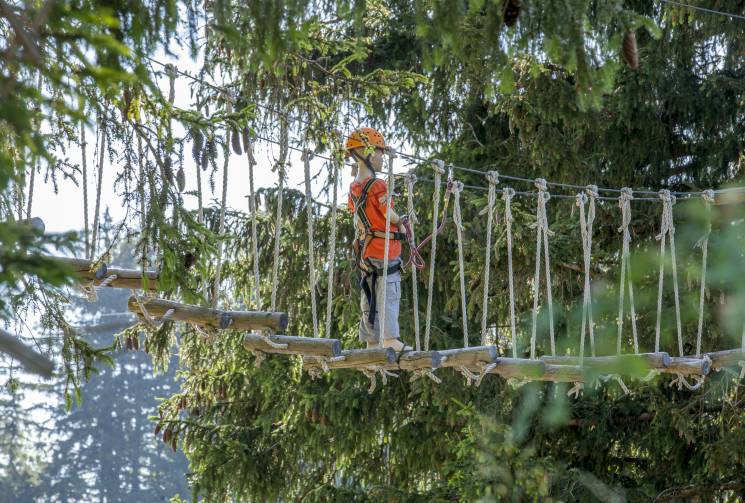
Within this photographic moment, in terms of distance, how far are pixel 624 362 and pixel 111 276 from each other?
2250mm

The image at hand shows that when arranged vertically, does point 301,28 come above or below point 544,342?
above

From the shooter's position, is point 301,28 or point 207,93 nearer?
point 301,28

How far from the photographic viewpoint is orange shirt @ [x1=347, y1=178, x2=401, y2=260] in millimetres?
5867

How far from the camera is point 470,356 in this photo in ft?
18.2

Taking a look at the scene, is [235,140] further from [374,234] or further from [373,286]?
[373,286]

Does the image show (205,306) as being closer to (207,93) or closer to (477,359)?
(477,359)

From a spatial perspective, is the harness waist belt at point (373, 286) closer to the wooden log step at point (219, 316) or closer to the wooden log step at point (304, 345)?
the wooden log step at point (304, 345)

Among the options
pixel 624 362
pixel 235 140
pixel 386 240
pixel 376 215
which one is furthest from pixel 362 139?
pixel 624 362

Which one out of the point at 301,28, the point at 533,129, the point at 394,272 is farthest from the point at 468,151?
the point at 301,28

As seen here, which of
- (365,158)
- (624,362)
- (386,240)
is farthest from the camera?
(365,158)

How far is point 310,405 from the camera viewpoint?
9055 mm

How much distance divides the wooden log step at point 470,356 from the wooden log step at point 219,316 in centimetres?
76

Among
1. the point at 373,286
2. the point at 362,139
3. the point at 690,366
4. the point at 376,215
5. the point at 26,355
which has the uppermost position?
the point at 362,139

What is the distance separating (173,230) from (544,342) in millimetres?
4347
